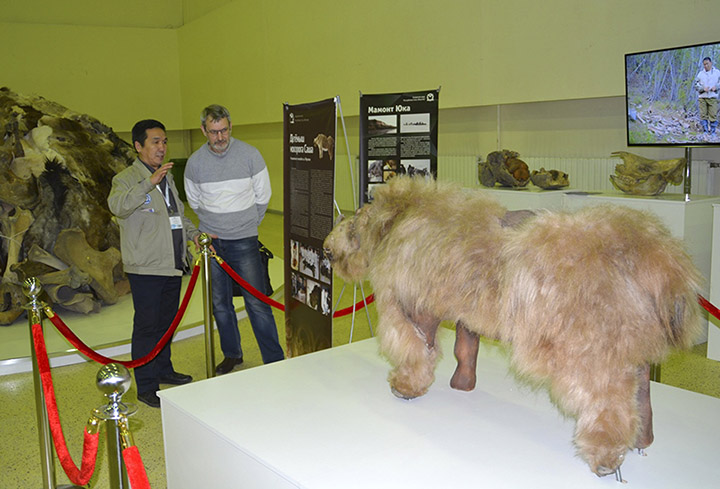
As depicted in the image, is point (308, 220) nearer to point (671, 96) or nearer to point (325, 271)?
point (325, 271)

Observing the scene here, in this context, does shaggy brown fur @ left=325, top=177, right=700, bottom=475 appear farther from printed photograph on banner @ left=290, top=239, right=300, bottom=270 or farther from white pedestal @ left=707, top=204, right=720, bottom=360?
white pedestal @ left=707, top=204, right=720, bottom=360

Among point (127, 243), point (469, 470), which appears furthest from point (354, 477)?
point (127, 243)

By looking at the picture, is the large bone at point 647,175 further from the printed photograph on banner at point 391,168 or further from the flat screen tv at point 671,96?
the printed photograph on banner at point 391,168

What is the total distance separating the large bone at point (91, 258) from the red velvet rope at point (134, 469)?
4.64 m

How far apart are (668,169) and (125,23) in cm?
1549

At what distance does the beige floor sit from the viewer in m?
3.32

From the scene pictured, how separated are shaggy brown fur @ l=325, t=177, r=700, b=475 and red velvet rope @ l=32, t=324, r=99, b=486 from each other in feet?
4.00

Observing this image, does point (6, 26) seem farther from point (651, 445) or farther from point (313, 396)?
point (651, 445)

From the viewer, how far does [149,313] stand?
13.1 feet

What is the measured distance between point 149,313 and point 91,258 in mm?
2348

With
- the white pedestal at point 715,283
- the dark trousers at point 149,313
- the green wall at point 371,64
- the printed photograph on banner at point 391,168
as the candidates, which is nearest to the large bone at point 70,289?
the dark trousers at point 149,313

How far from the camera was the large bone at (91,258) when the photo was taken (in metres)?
5.90

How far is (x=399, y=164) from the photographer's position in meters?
5.35

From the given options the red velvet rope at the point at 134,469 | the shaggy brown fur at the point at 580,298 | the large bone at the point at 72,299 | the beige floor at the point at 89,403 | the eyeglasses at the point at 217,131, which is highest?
the eyeglasses at the point at 217,131
